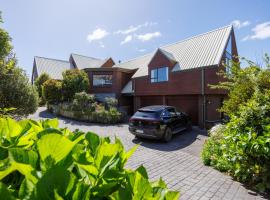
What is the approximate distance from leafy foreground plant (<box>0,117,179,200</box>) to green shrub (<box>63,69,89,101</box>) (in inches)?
838

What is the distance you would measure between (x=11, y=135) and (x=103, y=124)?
16024 millimetres

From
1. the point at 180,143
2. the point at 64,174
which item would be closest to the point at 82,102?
the point at 180,143

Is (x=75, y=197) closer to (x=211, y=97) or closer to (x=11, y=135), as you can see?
(x=11, y=135)

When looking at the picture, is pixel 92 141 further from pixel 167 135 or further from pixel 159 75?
Result: pixel 159 75

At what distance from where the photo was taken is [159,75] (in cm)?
1922

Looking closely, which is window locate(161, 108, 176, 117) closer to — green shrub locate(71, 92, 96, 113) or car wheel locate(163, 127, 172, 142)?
car wheel locate(163, 127, 172, 142)

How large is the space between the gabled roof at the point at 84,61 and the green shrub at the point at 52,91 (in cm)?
975

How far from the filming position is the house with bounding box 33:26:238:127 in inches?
615

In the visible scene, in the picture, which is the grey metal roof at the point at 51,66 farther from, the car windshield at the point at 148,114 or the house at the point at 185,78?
the car windshield at the point at 148,114

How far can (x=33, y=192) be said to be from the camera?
867 millimetres

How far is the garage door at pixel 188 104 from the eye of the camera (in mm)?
16734

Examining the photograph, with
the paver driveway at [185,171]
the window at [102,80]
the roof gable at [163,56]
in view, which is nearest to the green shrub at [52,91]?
the window at [102,80]

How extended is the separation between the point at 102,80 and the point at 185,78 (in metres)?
11.3

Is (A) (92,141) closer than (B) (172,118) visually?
Yes
